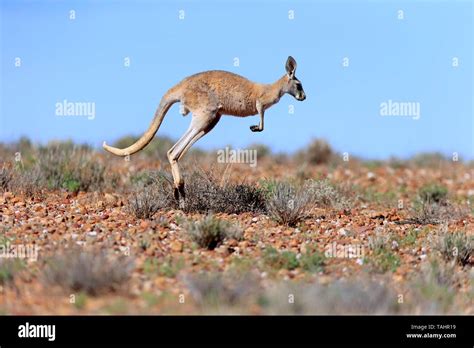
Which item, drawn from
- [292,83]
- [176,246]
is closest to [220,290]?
[176,246]

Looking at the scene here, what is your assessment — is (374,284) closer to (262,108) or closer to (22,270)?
(22,270)

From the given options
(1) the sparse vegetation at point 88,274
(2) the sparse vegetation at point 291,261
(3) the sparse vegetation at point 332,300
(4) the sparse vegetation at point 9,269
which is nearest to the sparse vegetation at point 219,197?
(2) the sparse vegetation at point 291,261

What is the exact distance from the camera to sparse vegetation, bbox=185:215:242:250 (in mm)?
10148

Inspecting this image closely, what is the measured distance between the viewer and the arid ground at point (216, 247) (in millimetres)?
7996

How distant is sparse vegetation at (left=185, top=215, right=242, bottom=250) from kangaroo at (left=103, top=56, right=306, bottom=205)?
2.07 meters

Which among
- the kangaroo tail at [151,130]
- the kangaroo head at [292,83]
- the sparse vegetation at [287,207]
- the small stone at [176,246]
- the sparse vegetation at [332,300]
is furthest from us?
the kangaroo head at [292,83]

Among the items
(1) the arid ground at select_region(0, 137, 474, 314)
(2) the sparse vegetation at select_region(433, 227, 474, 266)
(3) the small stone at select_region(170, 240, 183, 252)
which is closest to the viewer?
(1) the arid ground at select_region(0, 137, 474, 314)

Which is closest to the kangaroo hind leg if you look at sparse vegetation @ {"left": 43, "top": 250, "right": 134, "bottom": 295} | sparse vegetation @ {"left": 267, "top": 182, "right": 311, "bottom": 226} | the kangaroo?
the kangaroo

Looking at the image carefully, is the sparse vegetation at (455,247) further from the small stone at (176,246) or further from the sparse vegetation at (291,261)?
the small stone at (176,246)

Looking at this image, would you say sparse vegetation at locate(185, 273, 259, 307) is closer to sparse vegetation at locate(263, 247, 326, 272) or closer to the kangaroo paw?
sparse vegetation at locate(263, 247, 326, 272)

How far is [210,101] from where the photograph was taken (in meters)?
12.3

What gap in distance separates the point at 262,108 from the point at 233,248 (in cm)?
336

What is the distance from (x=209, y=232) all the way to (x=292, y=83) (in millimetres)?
3885

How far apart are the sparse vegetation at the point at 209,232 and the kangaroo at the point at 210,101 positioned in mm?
2066
